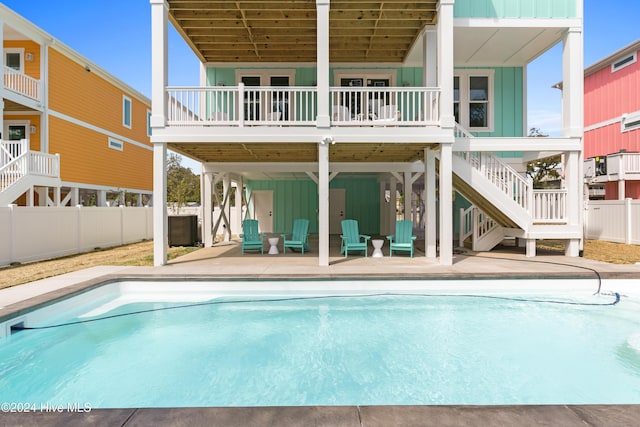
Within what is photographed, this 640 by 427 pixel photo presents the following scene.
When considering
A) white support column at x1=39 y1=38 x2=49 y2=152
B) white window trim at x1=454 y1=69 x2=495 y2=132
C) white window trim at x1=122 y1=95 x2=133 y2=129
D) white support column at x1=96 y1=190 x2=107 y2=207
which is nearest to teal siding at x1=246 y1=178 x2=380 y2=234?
white window trim at x1=454 y1=69 x2=495 y2=132

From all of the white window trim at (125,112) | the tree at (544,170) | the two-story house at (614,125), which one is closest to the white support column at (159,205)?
the white window trim at (125,112)

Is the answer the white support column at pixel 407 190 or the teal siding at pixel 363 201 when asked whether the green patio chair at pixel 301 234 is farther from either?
the teal siding at pixel 363 201

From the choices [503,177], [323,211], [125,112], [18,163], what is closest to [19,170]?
[18,163]

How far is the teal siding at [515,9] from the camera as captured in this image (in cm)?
930

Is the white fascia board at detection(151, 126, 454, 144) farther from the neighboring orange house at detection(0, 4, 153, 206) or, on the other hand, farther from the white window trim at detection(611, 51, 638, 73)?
the white window trim at detection(611, 51, 638, 73)

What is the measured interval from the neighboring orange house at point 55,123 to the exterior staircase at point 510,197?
13978 mm

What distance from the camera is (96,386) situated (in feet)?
12.2

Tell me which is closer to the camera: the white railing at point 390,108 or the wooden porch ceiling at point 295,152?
the white railing at point 390,108

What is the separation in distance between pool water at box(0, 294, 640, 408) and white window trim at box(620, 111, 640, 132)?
15.5 metres

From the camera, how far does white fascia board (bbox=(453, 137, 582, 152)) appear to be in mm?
9445

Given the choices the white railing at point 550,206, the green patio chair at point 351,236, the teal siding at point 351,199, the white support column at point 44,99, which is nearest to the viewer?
the white railing at point 550,206

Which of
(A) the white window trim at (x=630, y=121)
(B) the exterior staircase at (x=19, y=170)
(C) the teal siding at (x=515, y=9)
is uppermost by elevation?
(C) the teal siding at (x=515, y=9)

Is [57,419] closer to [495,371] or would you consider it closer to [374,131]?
[495,371]

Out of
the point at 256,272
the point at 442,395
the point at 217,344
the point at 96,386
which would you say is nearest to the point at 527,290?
the point at 442,395
